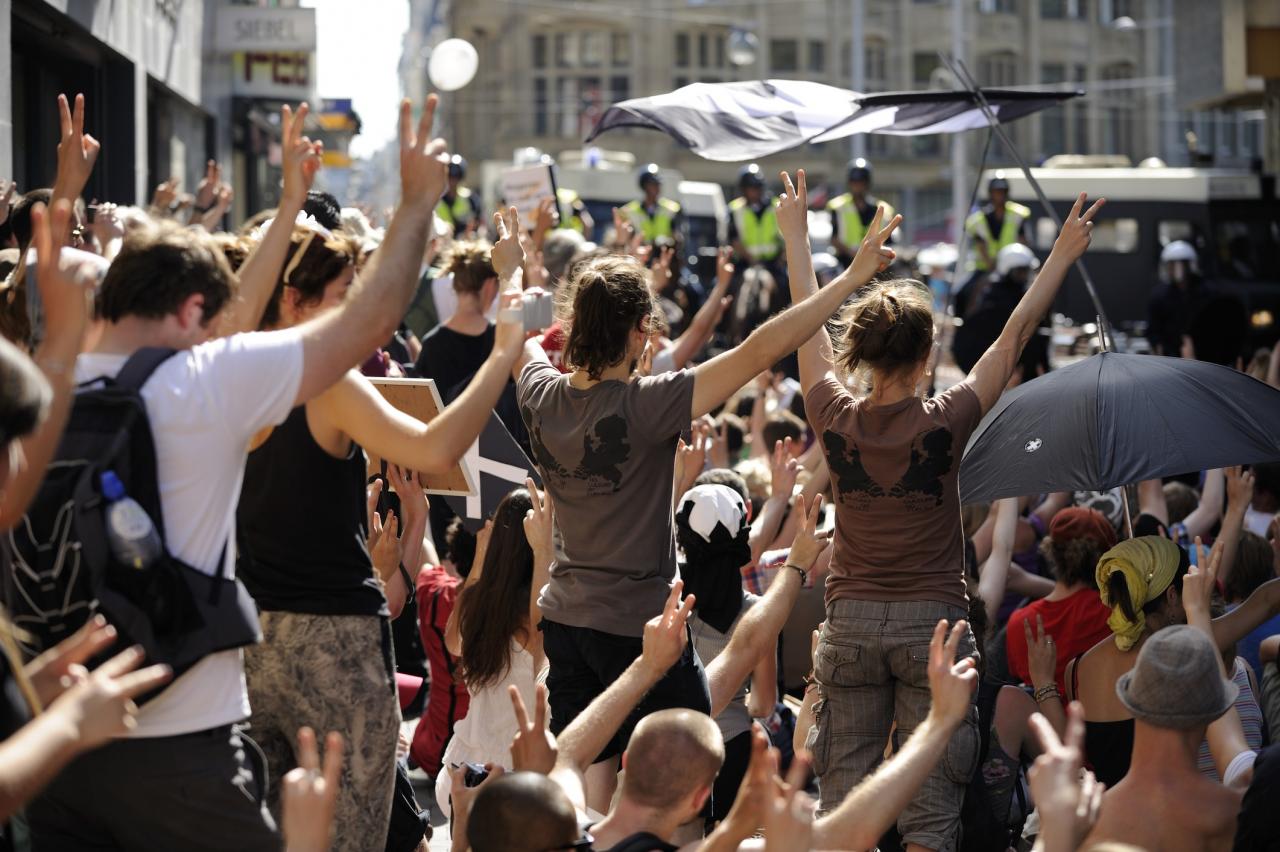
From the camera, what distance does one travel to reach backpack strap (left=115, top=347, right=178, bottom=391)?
316cm

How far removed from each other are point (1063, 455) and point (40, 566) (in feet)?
10.9

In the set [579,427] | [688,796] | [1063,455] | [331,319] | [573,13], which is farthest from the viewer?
[573,13]

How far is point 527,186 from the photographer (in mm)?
13234

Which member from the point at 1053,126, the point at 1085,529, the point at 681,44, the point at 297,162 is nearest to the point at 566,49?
the point at 681,44

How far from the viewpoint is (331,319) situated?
130 inches

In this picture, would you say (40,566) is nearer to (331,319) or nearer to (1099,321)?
(331,319)

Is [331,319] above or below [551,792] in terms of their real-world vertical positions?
above

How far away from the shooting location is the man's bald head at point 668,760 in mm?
3555

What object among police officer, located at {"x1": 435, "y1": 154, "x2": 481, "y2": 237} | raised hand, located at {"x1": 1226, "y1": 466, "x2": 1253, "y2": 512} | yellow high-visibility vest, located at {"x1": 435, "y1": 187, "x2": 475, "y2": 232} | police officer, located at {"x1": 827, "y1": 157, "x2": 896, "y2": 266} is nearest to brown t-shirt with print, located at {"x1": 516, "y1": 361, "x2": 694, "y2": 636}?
raised hand, located at {"x1": 1226, "y1": 466, "x2": 1253, "y2": 512}

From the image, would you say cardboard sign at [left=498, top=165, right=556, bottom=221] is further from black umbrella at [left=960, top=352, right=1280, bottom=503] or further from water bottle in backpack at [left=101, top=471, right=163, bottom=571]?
water bottle in backpack at [left=101, top=471, right=163, bottom=571]

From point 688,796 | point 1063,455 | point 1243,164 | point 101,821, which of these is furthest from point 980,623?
point 1243,164

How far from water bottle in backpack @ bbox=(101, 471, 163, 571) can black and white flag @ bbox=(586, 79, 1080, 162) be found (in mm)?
4445

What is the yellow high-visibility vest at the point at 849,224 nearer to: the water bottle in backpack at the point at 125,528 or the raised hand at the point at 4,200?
the raised hand at the point at 4,200

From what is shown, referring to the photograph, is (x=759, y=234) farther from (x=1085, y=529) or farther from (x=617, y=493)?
(x=617, y=493)
